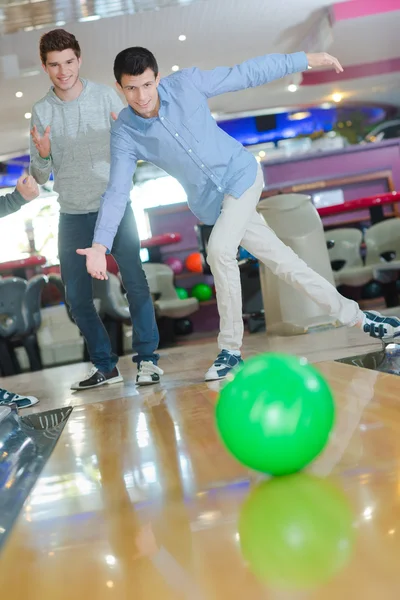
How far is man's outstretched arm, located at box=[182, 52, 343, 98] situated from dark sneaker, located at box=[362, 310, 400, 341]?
1.00 meters

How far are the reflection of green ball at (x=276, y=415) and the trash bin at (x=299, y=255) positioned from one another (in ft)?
10.2

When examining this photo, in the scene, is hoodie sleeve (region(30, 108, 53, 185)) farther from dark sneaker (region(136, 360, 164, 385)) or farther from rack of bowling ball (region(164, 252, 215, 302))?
rack of bowling ball (region(164, 252, 215, 302))

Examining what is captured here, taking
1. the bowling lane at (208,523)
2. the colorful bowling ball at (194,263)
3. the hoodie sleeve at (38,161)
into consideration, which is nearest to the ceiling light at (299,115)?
the colorful bowling ball at (194,263)

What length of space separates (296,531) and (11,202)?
215 cm

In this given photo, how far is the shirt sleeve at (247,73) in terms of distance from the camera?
103 inches

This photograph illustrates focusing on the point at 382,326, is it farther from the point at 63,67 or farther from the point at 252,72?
the point at 63,67

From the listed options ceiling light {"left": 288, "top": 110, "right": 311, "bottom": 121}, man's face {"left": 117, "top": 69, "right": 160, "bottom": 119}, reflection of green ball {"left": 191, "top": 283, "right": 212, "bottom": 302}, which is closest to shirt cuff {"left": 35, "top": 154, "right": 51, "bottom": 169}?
man's face {"left": 117, "top": 69, "right": 160, "bottom": 119}

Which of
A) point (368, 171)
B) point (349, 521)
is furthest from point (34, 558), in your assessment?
point (368, 171)

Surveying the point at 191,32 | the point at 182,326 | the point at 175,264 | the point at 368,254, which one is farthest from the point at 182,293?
the point at 191,32

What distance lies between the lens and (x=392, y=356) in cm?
260

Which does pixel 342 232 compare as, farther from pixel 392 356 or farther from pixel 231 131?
pixel 231 131

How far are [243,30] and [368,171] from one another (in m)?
2.74

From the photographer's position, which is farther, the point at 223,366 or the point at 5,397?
the point at 5,397

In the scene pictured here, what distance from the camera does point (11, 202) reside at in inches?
112
